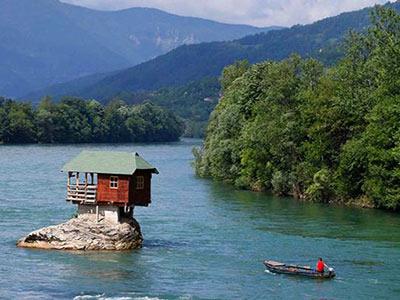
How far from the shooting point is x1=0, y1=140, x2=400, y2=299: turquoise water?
5388cm

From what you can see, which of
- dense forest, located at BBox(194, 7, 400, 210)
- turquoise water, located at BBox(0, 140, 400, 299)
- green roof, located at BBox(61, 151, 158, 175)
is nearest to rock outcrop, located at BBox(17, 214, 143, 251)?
turquoise water, located at BBox(0, 140, 400, 299)

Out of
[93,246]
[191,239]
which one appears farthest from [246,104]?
[93,246]

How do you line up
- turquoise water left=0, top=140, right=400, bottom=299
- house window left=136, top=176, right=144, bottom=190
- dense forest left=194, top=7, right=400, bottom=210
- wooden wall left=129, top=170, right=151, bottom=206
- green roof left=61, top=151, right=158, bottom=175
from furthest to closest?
dense forest left=194, top=7, right=400, bottom=210, house window left=136, top=176, right=144, bottom=190, wooden wall left=129, top=170, right=151, bottom=206, green roof left=61, top=151, right=158, bottom=175, turquoise water left=0, top=140, right=400, bottom=299

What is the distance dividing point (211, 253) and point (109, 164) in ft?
35.1

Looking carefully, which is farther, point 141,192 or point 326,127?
point 326,127

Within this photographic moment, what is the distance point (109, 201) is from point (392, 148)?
38.1m

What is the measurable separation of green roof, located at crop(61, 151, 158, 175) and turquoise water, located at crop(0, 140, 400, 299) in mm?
6408

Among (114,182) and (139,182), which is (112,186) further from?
(139,182)

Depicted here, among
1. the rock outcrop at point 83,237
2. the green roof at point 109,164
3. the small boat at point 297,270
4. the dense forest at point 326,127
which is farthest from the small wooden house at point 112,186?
the dense forest at point 326,127

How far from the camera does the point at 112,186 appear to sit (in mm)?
67812

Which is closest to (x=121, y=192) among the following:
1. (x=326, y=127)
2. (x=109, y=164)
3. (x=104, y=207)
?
(x=104, y=207)

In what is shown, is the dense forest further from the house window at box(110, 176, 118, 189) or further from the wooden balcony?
the wooden balcony

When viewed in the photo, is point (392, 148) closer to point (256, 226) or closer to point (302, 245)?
point (256, 226)

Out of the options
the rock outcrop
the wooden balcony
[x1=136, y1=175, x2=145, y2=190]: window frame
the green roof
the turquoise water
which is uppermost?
the green roof
